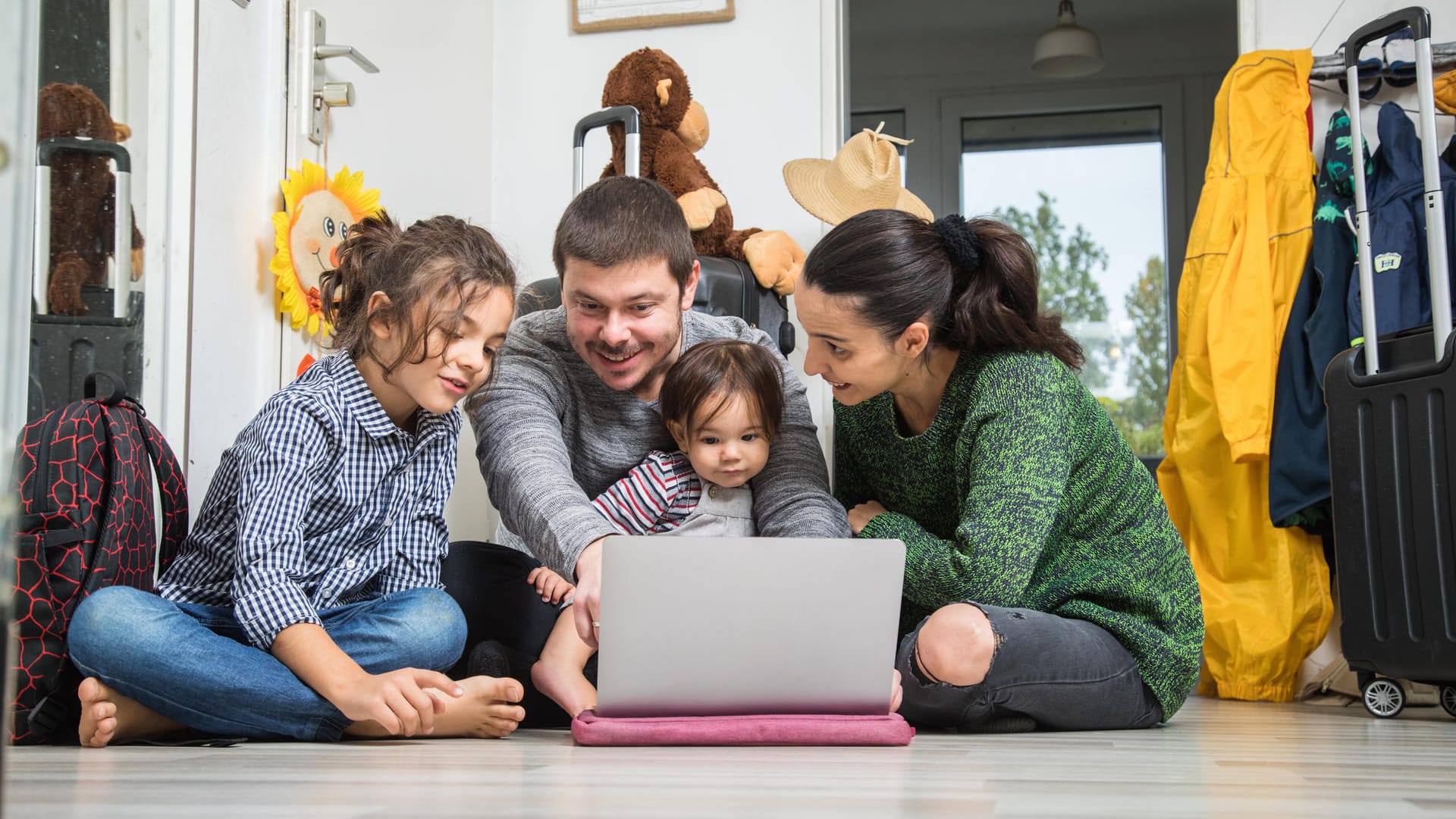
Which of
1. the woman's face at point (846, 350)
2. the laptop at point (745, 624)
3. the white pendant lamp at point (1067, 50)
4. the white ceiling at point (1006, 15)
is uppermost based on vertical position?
the white ceiling at point (1006, 15)

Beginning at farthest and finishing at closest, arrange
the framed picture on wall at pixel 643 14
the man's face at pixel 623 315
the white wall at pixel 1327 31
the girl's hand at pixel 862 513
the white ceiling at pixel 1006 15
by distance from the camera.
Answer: the white ceiling at pixel 1006 15 < the framed picture on wall at pixel 643 14 < the white wall at pixel 1327 31 < the girl's hand at pixel 862 513 < the man's face at pixel 623 315

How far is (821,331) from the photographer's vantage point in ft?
5.12

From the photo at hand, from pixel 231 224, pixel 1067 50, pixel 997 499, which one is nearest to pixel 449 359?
pixel 997 499

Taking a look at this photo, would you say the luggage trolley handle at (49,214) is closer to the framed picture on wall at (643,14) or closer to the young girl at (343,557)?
the young girl at (343,557)

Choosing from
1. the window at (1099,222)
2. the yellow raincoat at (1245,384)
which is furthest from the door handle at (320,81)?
the window at (1099,222)

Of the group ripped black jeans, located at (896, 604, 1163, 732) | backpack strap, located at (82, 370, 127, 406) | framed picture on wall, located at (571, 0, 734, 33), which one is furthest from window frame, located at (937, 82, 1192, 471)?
backpack strap, located at (82, 370, 127, 406)

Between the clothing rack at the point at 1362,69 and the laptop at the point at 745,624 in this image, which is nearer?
the laptop at the point at 745,624

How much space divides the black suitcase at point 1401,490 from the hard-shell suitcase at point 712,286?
3.31 ft

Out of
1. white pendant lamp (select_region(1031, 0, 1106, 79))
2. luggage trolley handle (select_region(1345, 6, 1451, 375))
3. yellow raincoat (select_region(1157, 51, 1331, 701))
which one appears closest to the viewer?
luggage trolley handle (select_region(1345, 6, 1451, 375))

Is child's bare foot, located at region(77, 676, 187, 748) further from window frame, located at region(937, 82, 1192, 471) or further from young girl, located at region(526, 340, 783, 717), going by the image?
window frame, located at region(937, 82, 1192, 471)

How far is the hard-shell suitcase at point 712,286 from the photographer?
2.19m

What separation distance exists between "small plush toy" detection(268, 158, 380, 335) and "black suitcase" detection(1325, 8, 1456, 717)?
1.65 m

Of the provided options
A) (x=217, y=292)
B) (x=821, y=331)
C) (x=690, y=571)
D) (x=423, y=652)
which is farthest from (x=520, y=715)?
(x=217, y=292)

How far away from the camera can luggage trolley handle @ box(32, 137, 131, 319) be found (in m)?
1.55
